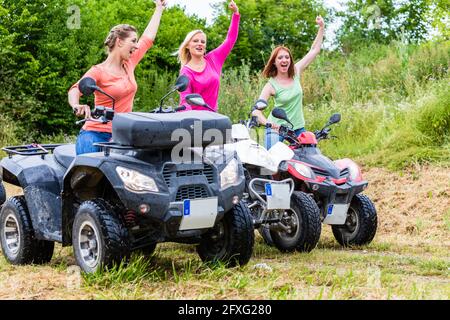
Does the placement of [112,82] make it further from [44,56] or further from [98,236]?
[44,56]

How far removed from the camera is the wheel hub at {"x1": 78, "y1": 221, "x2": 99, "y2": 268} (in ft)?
17.7

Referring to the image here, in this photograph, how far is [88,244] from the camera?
5488mm

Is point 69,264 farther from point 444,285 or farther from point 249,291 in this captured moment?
point 444,285

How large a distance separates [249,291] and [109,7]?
54.0 feet

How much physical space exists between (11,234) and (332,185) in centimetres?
269

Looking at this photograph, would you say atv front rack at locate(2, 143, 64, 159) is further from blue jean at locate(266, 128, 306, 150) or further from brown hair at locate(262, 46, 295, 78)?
brown hair at locate(262, 46, 295, 78)

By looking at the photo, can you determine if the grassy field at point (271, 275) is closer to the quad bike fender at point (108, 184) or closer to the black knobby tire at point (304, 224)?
the black knobby tire at point (304, 224)

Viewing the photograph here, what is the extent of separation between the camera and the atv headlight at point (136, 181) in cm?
515

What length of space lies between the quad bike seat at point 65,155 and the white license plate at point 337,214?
231 cm

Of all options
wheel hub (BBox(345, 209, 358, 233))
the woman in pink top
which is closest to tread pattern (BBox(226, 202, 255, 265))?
the woman in pink top

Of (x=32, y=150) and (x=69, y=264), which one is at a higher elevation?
(x=32, y=150)

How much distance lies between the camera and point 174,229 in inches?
208
